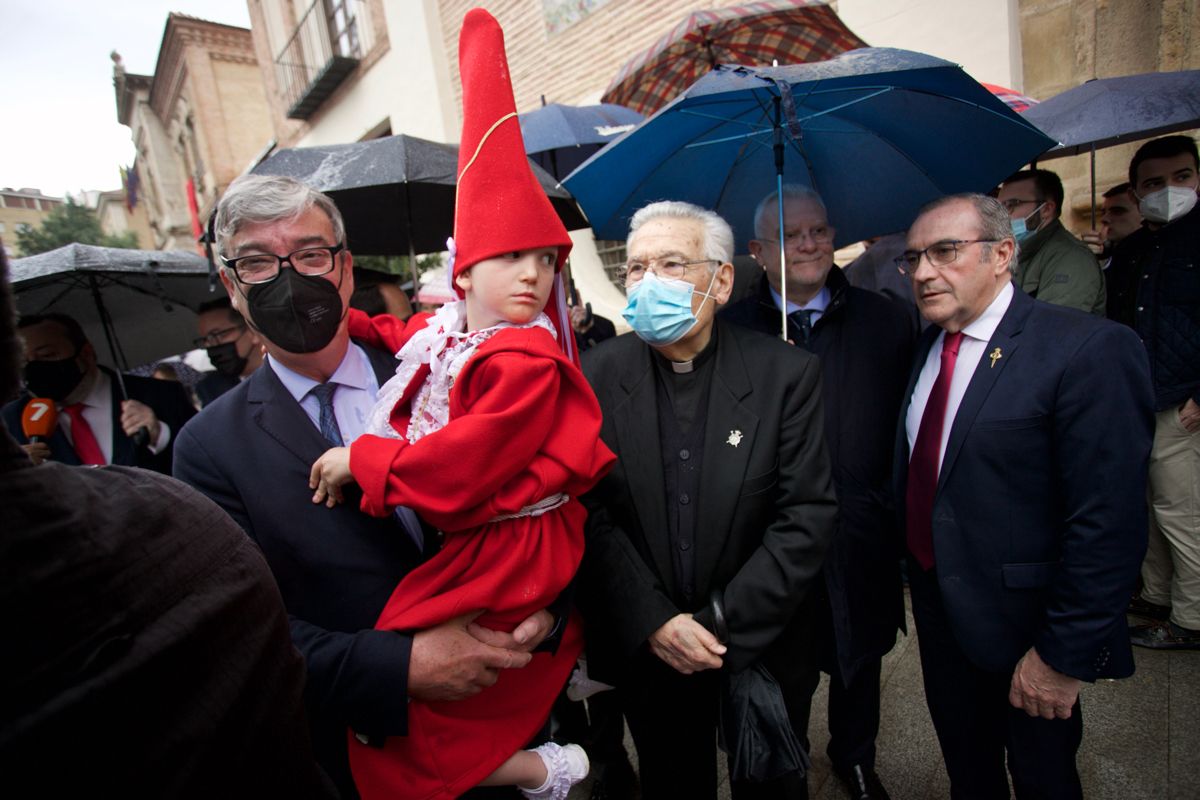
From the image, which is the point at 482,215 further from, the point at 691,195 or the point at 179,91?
the point at 179,91

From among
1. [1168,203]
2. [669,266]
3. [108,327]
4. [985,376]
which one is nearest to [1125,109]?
[1168,203]

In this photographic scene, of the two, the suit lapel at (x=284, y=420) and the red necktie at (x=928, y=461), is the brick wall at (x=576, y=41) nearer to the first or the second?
the red necktie at (x=928, y=461)

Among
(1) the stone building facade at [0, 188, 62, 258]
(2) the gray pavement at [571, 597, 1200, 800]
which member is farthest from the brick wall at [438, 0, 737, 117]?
(1) the stone building facade at [0, 188, 62, 258]

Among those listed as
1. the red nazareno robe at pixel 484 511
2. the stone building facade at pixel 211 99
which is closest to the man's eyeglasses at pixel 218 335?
the red nazareno robe at pixel 484 511

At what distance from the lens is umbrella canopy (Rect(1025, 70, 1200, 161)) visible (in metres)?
2.68

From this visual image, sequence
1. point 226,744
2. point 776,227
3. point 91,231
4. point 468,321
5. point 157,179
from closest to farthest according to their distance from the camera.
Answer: point 226,744, point 468,321, point 776,227, point 157,179, point 91,231

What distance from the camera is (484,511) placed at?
124 centimetres

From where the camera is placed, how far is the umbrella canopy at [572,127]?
3637 millimetres

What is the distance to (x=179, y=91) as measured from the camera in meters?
18.3

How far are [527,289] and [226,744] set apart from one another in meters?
1.01

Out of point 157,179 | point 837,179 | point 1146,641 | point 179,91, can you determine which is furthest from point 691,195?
point 157,179

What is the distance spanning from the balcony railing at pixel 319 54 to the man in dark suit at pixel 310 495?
433 inches

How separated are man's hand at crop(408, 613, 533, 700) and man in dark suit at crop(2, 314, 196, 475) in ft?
7.27

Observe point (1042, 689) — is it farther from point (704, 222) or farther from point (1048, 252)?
point (1048, 252)
